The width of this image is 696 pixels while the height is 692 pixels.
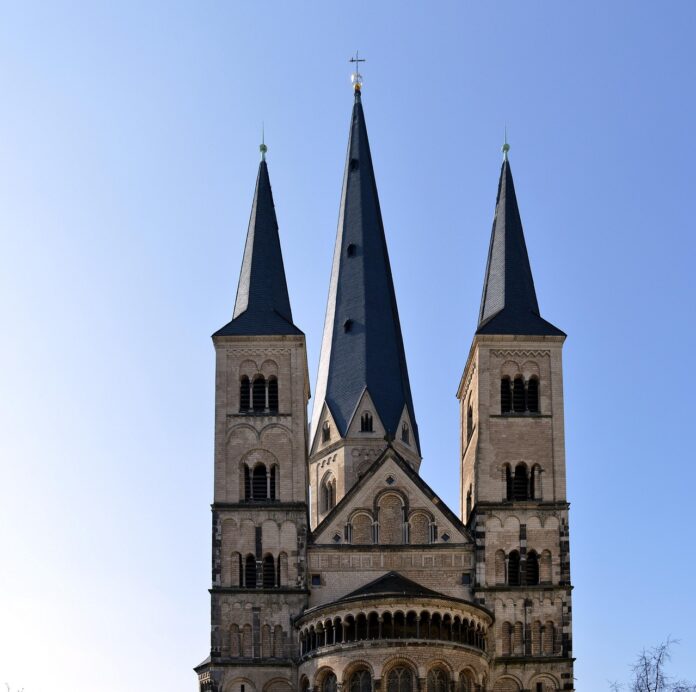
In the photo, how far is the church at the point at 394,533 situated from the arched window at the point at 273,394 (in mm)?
101

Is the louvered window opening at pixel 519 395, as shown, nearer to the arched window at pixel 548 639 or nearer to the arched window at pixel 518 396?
the arched window at pixel 518 396

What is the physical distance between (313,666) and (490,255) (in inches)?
670

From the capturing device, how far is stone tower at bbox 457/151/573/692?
5081 cm

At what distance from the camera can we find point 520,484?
53031 mm

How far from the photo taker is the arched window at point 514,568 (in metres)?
51.8

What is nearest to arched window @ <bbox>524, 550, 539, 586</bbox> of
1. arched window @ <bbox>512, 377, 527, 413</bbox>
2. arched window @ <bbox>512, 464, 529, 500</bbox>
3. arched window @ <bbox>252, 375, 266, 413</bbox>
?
arched window @ <bbox>512, 464, 529, 500</bbox>

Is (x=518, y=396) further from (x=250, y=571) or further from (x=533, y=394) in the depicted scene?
(x=250, y=571)

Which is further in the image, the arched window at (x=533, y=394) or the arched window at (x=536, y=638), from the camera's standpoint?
the arched window at (x=533, y=394)

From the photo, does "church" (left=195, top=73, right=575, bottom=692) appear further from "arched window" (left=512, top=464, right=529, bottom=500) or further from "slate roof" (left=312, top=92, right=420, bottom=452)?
"slate roof" (left=312, top=92, right=420, bottom=452)

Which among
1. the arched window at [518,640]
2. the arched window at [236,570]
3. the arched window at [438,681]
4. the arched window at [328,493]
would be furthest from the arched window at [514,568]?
the arched window at [328,493]

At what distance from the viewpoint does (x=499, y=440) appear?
53344 millimetres

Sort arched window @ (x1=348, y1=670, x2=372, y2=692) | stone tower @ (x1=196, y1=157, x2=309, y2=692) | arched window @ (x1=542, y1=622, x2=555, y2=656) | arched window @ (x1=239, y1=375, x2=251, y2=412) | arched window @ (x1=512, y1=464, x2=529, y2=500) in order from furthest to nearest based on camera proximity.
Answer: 1. arched window @ (x1=239, y1=375, x2=251, y2=412)
2. arched window @ (x1=512, y1=464, x2=529, y2=500)
3. arched window @ (x1=542, y1=622, x2=555, y2=656)
4. stone tower @ (x1=196, y1=157, x2=309, y2=692)
5. arched window @ (x1=348, y1=670, x2=372, y2=692)

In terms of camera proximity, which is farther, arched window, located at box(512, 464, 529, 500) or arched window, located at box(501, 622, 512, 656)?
arched window, located at box(512, 464, 529, 500)

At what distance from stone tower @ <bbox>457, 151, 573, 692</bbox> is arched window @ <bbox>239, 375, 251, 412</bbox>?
7720 millimetres
